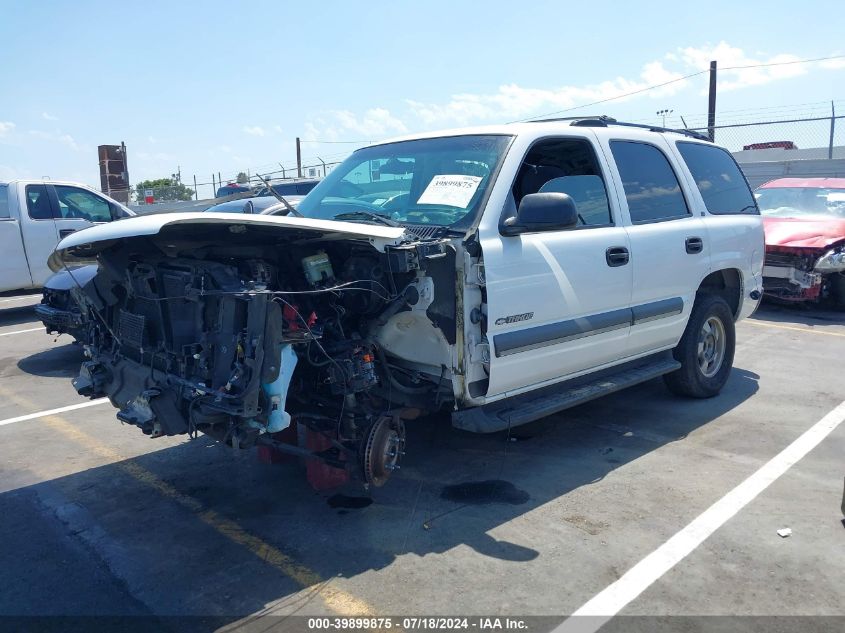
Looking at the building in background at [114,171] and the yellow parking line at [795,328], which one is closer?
the yellow parking line at [795,328]

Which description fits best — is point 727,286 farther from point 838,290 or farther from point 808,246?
point 838,290

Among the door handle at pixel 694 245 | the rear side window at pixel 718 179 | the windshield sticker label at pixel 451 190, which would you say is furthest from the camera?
the rear side window at pixel 718 179

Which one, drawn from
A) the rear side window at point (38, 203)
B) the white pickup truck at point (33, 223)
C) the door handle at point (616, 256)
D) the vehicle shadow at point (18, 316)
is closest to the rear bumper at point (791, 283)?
the door handle at point (616, 256)

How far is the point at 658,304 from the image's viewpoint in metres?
5.26

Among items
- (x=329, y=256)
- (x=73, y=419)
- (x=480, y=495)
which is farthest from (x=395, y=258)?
(x=73, y=419)

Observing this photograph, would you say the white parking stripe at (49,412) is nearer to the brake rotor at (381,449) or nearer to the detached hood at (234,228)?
the detached hood at (234,228)

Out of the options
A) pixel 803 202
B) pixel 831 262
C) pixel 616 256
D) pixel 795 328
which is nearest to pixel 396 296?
pixel 616 256

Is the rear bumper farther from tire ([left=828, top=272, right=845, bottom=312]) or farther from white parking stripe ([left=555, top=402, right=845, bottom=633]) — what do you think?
white parking stripe ([left=555, top=402, right=845, bottom=633])

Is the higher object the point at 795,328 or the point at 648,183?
the point at 648,183

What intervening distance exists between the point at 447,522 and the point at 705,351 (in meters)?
3.27

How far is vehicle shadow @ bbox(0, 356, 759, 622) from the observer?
3512 millimetres

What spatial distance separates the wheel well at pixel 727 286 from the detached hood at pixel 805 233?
392 centimetres

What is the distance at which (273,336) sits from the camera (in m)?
3.39

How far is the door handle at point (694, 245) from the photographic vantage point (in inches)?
217
